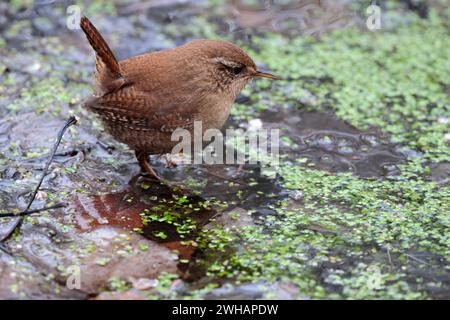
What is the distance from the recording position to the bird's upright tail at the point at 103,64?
464 centimetres

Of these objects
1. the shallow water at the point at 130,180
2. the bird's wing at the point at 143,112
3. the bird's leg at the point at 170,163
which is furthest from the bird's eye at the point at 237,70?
the bird's leg at the point at 170,163

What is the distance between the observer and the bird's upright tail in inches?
183

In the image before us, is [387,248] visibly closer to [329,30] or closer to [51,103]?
[51,103]

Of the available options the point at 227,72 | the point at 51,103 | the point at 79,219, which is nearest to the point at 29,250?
the point at 79,219

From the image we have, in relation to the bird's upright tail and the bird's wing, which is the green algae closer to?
the bird's wing

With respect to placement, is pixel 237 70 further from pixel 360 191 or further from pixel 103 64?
pixel 360 191

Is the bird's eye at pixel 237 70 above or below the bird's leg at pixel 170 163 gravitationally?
above

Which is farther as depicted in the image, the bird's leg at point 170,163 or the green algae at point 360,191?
the bird's leg at point 170,163

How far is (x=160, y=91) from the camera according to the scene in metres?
4.80

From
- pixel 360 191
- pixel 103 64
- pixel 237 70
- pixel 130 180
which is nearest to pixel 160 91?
pixel 103 64

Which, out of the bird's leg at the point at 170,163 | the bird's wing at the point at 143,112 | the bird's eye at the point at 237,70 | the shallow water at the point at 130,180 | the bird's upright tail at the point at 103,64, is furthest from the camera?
the bird's leg at the point at 170,163

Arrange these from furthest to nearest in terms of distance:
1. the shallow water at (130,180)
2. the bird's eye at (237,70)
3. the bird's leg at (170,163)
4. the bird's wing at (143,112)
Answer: the bird's leg at (170,163), the bird's eye at (237,70), the bird's wing at (143,112), the shallow water at (130,180)

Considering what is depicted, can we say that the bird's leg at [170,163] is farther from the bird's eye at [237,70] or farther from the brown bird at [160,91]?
the bird's eye at [237,70]

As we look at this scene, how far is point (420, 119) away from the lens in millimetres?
6211
